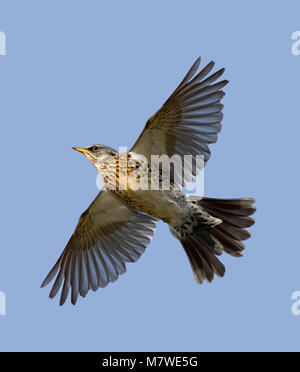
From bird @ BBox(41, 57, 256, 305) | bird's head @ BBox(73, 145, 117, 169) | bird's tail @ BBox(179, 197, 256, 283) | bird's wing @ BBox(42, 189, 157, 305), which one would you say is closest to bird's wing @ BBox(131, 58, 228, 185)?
bird @ BBox(41, 57, 256, 305)

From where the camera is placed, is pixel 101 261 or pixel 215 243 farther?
pixel 101 261

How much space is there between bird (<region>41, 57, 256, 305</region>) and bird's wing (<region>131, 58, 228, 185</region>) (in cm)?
1

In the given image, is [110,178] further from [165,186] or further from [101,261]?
[101,261]

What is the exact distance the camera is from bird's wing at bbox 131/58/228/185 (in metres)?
8.46

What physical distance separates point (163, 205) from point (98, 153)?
99cm

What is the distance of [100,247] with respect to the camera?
9656mm

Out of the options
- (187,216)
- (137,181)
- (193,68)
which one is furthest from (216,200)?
(193,68)

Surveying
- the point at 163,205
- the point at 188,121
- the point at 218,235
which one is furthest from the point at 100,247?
the point at 188,121

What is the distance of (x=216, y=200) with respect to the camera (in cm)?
900

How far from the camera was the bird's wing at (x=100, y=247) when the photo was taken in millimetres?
9438

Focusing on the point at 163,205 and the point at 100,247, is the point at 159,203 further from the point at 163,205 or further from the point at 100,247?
the point at 100,247

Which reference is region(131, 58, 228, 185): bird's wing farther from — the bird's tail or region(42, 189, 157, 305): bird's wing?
region(42, 189, 157, 305): bird's wing

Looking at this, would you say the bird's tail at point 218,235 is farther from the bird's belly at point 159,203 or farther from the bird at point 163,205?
the bird's belly at point 159,203

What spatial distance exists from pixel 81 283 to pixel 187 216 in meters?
1.68
